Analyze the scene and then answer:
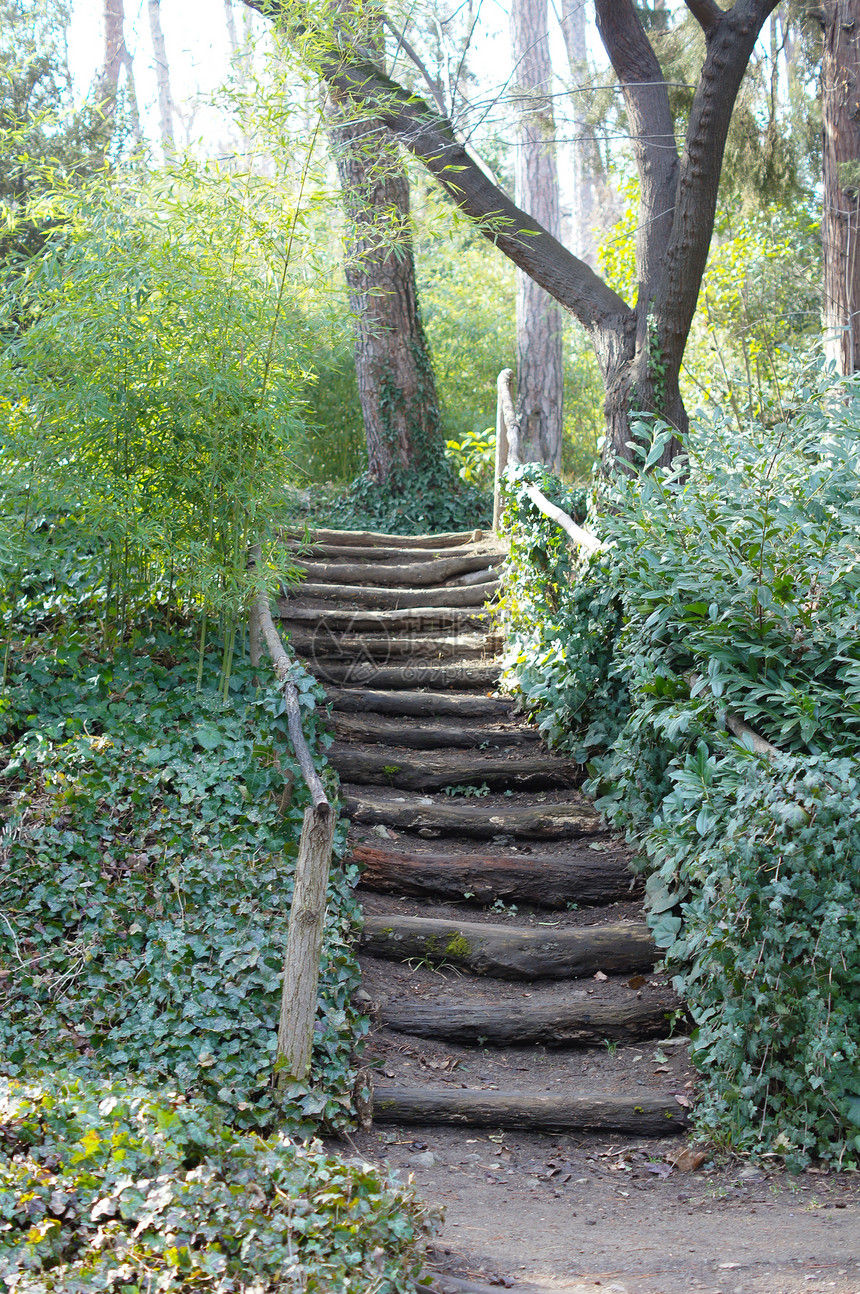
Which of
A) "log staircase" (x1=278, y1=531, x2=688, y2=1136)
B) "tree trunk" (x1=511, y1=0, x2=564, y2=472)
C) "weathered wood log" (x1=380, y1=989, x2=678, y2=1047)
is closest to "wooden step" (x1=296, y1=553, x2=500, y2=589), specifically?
"log staircase" (x1=278, y1=531, x2=688, y2=1136)

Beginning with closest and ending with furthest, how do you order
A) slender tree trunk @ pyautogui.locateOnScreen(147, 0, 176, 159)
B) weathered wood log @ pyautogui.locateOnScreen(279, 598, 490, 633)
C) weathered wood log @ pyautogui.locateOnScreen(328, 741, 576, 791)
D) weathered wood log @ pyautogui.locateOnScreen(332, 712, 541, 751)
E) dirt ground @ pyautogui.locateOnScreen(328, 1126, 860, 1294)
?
dirt ground @ pyautogui.locateOnScreen(328, 1126, 860, 1294) < weathered wood log @ pyautogui.locateOnScreen(328, 741, 576, 791) < weathered wood log @ pyautogui.locateOnScreen(332, 712, 541, 751) < weathered wood log @ pyautogui.locateOnScreen(279, 598, 490, 633) < slender tree trunk @ pyautogui.locateOnScreen(147, 0, 176, 159)

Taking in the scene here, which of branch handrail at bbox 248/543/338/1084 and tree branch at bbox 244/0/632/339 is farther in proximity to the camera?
tree branch at bbox 244/0/632/339

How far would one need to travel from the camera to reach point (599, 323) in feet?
17.9

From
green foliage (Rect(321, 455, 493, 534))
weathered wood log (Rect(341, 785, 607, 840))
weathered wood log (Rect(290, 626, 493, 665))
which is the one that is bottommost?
weathered wood log (Rect(341, 785, 607, 840))

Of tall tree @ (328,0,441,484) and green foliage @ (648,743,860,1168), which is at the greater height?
tall tree @ (328,0,441,484)

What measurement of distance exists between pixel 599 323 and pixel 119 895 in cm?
399

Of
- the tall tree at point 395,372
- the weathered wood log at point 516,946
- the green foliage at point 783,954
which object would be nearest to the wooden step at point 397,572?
the tall tree at point 395,372

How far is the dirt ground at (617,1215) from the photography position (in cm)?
215

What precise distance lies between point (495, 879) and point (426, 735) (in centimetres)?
113

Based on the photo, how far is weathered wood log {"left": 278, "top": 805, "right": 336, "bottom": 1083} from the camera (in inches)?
109

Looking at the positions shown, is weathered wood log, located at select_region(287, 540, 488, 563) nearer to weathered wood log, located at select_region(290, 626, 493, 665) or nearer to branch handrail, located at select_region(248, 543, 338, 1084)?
weathered wood log, located at select_region(290, 626, 493, 665)

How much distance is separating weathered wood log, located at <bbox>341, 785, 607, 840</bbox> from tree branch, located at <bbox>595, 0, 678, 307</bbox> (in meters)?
2.90

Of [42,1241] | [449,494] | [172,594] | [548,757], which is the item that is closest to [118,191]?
[172,594]

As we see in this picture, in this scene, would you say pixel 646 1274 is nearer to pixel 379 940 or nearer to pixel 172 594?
pixel 379 940
